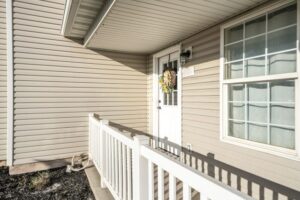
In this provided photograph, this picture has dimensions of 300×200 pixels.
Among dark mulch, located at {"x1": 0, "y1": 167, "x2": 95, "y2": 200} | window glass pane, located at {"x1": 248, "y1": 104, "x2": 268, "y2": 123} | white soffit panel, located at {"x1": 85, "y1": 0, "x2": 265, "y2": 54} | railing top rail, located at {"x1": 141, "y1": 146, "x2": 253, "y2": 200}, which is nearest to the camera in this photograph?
railing top rail, located at {"x1": 141, "y1": 146, "x2": 253, "y2": 200}

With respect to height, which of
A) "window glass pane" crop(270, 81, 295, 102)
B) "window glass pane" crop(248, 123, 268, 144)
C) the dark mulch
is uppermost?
"window glass pane" crop(270, 81, 295, 102)

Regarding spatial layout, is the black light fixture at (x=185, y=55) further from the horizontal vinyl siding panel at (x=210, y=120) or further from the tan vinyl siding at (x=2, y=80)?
the tan vinyl siding at (x=2, y=80)

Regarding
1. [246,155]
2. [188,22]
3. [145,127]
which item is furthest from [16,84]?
[246,155]

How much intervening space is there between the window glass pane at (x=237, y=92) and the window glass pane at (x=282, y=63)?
1.53ft

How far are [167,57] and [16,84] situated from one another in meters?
3.01

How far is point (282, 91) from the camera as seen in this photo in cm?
228

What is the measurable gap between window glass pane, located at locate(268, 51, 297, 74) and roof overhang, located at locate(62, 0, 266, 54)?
702mm

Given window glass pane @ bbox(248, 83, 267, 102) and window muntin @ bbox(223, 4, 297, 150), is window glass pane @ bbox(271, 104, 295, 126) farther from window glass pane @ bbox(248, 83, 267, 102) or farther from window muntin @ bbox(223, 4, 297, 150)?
window glass pane @ bbox(248, 83, 267, 102)

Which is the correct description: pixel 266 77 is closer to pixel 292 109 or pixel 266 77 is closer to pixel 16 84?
pixel 292 109

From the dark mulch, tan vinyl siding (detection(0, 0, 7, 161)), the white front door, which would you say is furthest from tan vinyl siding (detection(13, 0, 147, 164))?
the white front door

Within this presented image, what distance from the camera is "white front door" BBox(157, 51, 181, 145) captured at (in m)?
4.18

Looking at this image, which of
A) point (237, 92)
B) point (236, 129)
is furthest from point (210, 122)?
point (237, 92)

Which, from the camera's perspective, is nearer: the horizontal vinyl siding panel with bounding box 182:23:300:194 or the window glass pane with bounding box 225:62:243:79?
the horizontal vinyl siding panel with bounding box 182:23:300:194

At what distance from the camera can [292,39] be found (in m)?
2.18
